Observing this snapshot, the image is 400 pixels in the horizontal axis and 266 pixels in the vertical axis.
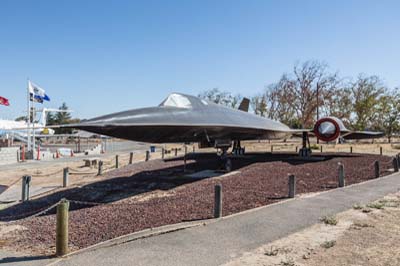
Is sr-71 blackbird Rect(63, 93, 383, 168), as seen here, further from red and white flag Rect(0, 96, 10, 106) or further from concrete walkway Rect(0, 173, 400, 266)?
red and white flag Rect(0, 96, 10, 106)

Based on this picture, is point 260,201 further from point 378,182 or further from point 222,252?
point 378,182

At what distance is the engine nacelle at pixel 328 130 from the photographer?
1800cm

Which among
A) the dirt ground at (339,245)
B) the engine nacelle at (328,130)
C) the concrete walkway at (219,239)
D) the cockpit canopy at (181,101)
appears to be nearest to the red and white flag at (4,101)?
the cockpit canopy at (181,101)

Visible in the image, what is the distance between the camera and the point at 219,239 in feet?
18.1

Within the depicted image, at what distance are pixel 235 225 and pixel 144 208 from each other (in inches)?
100.0

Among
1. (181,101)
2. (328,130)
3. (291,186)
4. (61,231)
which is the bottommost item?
(61,231)

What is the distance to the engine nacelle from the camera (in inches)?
709

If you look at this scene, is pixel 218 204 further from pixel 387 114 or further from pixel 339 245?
pixel 387 114

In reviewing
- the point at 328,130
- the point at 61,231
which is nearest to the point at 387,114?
the point at 328,130

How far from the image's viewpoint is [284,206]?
764cm

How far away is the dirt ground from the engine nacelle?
1165cm

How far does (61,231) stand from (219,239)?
8.03 ft

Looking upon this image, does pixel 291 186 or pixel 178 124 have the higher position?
pixel 178 124

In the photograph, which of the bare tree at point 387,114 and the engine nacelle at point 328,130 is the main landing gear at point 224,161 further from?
the bare tree at point 387,114
